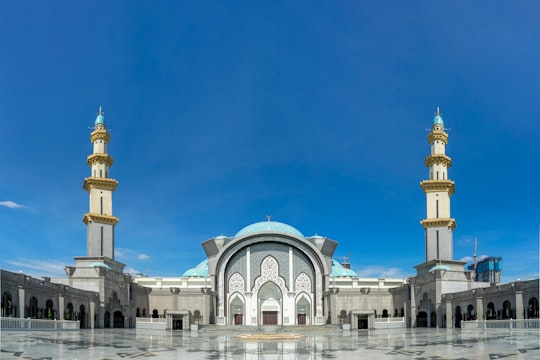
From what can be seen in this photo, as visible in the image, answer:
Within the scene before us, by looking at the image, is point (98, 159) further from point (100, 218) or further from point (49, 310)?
point (49, 310)

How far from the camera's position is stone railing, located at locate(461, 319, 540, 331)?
29.2 metres

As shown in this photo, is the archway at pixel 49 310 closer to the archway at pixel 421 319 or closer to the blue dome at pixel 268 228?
the blue dome at pixel 268 228

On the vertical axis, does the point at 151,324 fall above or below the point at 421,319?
above

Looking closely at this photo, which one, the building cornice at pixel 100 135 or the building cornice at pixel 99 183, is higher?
the building cornice at pixel 100 135

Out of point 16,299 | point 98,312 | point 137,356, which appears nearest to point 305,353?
point 137,356

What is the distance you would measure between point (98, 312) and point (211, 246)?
55.7ft

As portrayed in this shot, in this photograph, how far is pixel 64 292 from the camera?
40.2 meters

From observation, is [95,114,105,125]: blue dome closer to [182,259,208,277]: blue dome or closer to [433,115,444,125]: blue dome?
[182,259,208,277]: blue dome

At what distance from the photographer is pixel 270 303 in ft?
194

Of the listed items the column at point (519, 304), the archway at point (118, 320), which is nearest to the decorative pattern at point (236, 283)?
the archway at point (118, 320)

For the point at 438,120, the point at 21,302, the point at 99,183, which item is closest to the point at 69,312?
the point at 21,302

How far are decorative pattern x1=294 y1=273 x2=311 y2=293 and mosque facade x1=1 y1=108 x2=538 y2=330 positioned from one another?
0.11 m

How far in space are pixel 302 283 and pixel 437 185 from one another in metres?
17.6

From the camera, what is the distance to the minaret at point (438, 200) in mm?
51844
